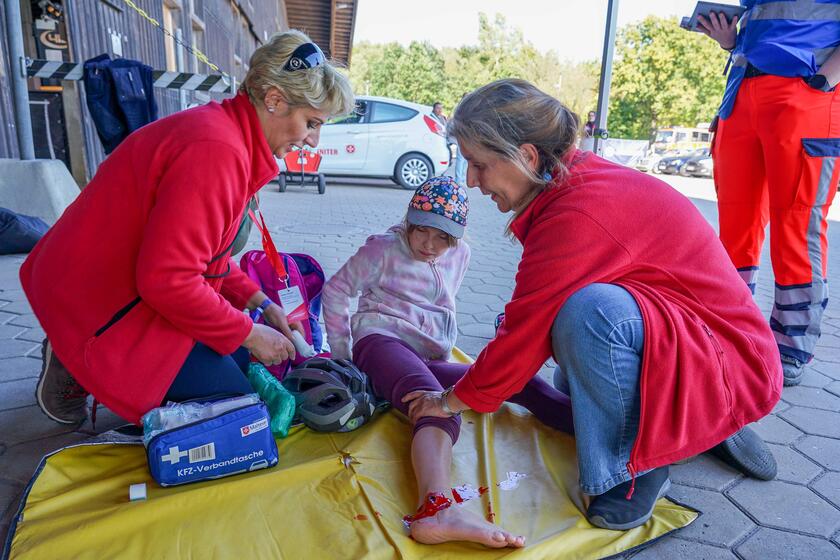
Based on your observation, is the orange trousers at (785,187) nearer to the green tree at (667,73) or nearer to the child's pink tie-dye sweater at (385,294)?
the child's pink tie-dye sweater at (385,294)

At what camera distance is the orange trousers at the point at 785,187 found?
243 cm

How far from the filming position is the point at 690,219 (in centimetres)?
158

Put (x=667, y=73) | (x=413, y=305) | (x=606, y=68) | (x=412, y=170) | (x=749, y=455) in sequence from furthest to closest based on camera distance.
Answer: (x=667, y=73)
(x=412, y=170)
(x=606, y=68)
(x=413, y=305)
(x=749, y=455)

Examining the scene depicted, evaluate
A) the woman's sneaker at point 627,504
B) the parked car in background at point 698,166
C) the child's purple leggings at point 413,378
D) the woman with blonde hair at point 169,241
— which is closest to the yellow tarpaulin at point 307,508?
the woman's sneaker at point 627,504

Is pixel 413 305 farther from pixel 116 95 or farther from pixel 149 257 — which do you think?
pixel 116 95

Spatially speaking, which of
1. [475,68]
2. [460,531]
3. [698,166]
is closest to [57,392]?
[460,531]

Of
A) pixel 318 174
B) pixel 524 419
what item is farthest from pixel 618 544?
pixel 318 174

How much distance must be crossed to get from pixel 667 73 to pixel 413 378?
31.3 meters

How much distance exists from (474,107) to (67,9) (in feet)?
18.6

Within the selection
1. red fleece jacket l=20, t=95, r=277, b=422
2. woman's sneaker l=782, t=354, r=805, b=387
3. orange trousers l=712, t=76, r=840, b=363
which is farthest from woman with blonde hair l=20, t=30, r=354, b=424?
woman's sneaker l=782, t=354, r=805, b=387

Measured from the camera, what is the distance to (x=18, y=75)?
14.8 ft

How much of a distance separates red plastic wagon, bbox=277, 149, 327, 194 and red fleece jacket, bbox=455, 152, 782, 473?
8133 millimetres

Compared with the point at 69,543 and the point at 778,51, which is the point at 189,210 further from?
the point at 778,51

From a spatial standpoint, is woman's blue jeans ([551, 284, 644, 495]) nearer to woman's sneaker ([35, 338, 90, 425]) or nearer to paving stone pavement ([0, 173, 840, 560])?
paving stone pavement ([0, 173, 840, 560])
